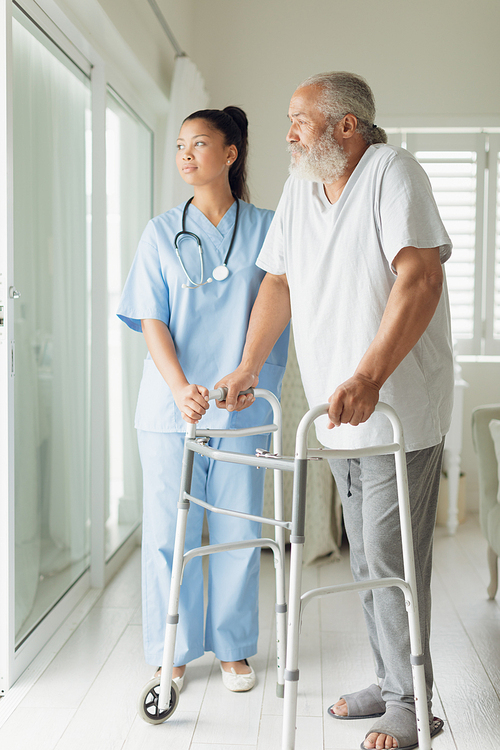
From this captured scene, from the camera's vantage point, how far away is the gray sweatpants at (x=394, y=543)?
4.73 feet

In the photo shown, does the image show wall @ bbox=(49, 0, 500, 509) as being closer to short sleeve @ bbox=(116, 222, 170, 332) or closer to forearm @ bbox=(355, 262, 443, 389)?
short sleeve @ bbox=(116, 222, 170, 332)

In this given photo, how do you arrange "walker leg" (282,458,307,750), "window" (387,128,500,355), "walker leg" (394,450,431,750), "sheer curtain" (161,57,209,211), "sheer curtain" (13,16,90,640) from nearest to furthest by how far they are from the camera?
"walker leg" (282,458,307,750)
"walker leg" (394,450,431,750)
"sheer curtain" (13,16,90,640)
"sheer curtain" (161,57,209,211)
"window" (387,128,500,355)

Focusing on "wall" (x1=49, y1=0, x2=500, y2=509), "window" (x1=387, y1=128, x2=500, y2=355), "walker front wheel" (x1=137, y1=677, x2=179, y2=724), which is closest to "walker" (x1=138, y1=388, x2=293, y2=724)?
"walker front wheel" (x1=137, y1=677, x2=179, y2=724)

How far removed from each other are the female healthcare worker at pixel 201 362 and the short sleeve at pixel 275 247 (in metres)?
0.10

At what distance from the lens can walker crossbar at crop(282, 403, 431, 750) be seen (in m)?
1.12

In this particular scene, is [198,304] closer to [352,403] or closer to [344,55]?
[352,403]

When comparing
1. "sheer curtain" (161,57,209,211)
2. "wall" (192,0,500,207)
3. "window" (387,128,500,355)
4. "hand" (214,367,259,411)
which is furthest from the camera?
"window" (387,128,500,355)

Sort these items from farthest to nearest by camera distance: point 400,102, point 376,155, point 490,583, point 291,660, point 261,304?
point 400,102
point 490,583
point 261,304
point 376,155
point 291,660

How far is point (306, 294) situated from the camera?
1512mm

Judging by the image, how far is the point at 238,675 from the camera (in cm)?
179

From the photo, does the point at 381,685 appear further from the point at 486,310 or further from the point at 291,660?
the point at 486,310

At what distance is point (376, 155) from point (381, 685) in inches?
46.9

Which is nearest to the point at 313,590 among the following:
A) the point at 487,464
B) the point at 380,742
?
the point at 380,742

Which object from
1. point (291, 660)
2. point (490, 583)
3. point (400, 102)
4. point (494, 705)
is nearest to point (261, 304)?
point (291, 660)
